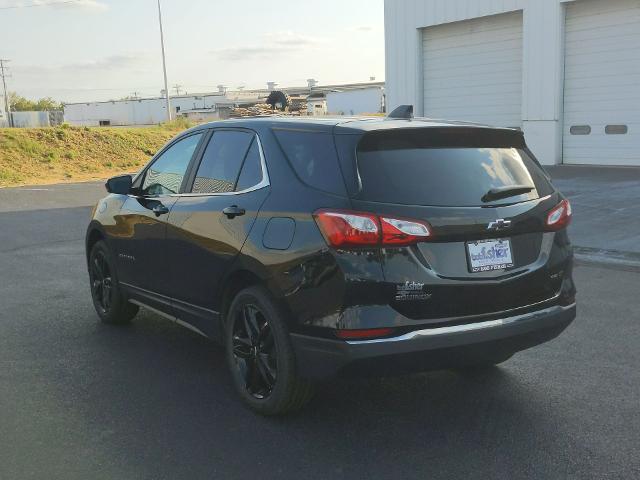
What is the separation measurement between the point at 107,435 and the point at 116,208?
242 centimetres

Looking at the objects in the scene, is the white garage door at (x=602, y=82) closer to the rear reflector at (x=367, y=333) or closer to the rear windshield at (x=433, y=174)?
the rear windshield at (x=433, y=174)

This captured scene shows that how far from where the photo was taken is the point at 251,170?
4.26 meters

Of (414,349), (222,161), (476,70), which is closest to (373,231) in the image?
(414,349)

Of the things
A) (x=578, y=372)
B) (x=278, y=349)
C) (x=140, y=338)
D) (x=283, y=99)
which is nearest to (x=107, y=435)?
(x=278, y=349)

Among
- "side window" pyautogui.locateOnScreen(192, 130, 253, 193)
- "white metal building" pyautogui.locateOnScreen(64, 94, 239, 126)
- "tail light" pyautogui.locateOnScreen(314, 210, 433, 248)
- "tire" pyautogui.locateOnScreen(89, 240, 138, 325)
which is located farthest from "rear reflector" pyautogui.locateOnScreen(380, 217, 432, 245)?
"white metal building" pyautogui.locateOnScreen(64, 94, 239, 126)

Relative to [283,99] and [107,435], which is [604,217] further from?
[107,435]

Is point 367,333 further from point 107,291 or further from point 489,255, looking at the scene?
point 107,291

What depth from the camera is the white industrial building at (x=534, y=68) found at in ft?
52.2

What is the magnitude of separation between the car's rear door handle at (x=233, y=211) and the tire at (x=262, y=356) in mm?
472

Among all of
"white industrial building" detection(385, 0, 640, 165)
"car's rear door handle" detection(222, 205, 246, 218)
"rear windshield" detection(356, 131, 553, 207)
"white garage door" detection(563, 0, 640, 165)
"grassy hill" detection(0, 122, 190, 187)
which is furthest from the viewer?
"grassy hill" detection(0, 122, 190, 187)

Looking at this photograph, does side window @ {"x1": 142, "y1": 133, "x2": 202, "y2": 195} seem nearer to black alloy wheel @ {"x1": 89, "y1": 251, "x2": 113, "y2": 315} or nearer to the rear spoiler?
black alloy wheel @ {"x1": 89, "y1": 251, "x2": 113, "y2": 315}

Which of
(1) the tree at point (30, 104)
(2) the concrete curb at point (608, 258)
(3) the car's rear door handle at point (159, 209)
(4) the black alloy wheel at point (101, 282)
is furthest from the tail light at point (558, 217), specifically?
(1) the tree at point (30, 104)

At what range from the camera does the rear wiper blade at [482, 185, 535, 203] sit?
12.4 feet

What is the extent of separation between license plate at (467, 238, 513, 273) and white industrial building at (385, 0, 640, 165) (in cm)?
1372
